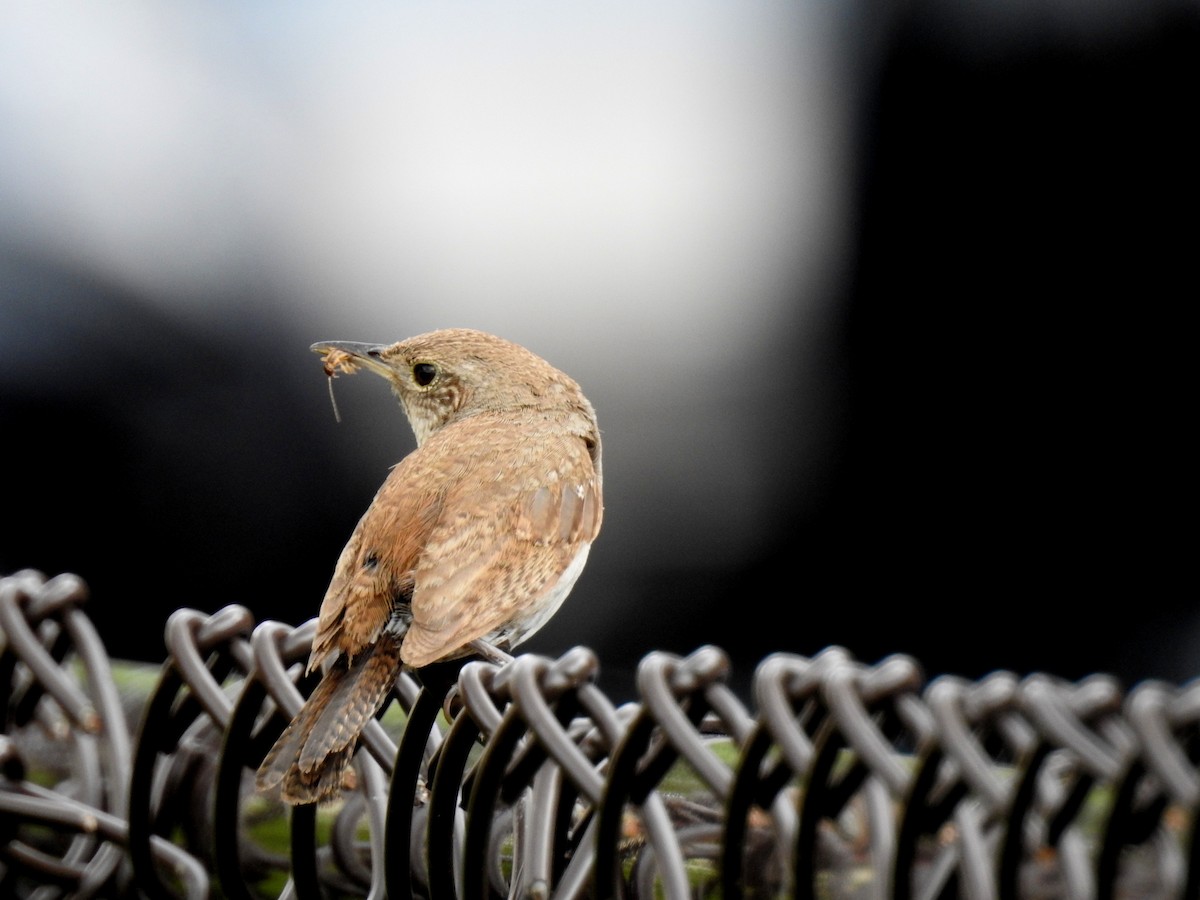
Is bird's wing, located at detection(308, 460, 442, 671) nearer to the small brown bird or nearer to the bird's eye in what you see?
the small brown bird

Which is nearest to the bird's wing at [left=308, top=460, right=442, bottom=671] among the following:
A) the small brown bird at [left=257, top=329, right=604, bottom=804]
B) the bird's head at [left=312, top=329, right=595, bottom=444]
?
the small brown bird at [left=257, top=329, right=604, bottom=804]

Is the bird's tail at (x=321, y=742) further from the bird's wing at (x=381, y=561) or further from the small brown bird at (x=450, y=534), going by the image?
the bird's wing at (x=381, y=561)

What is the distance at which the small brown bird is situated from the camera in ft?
4.80

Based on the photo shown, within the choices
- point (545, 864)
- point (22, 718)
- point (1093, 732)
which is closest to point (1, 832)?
point (22, 718)

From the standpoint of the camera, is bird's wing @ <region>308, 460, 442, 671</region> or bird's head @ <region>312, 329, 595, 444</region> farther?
bird's head @ <region>312, 329, 595, 444</region>

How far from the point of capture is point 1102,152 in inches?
180

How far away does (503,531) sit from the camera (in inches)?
89.7

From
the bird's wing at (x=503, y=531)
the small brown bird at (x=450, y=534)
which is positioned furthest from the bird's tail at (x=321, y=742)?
the bird's wing at (x=503, y=531)

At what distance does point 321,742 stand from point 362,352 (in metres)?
1.52

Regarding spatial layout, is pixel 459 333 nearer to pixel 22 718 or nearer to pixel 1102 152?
pixel 22 718

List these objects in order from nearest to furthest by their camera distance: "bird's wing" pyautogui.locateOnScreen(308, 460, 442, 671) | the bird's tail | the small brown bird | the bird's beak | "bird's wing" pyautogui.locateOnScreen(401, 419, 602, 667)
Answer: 1. the bird's tail
2. the small brown bird
3. "bird's wing" pyautogui.locateOnScreen(308, 460, 442, 671)
4. "bird's wing" pyautogui.locateOnScreen(401, 419, 602, 667)
5. the bird's beak

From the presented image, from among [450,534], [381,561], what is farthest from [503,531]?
[381,561]

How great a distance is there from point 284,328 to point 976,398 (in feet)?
8.51

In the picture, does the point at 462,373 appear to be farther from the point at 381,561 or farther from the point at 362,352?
the point at 381,561
